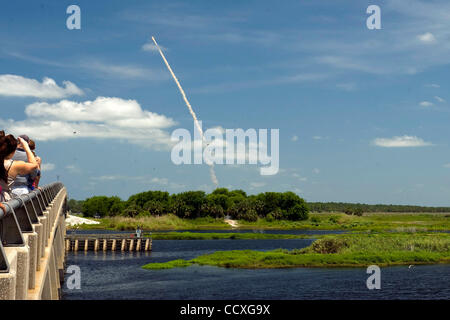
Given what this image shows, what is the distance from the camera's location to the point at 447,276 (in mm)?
56969

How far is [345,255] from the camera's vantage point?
222 feet

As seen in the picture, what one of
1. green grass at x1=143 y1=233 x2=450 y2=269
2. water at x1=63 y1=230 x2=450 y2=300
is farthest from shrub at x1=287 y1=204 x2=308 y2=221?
water at x1=63 y1=230 x2=450 y2=300

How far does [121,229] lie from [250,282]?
98784mm

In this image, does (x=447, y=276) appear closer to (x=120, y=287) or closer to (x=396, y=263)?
(x=396, y=263)

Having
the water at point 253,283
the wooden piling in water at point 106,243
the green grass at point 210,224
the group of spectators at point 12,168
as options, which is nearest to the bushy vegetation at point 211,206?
the green grass at point 210,224

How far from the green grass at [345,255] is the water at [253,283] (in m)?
2.89

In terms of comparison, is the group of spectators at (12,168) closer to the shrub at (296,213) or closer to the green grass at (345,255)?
the green grass at (345,255)

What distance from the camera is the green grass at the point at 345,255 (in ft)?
216

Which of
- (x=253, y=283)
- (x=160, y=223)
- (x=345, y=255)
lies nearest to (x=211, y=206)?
(x=160, y=223)

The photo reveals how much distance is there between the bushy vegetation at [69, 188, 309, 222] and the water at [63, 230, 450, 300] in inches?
4041

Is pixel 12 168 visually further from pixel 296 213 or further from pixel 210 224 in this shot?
pixel 296 213

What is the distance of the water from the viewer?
46.8 metres

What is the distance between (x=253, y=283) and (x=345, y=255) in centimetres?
2004
